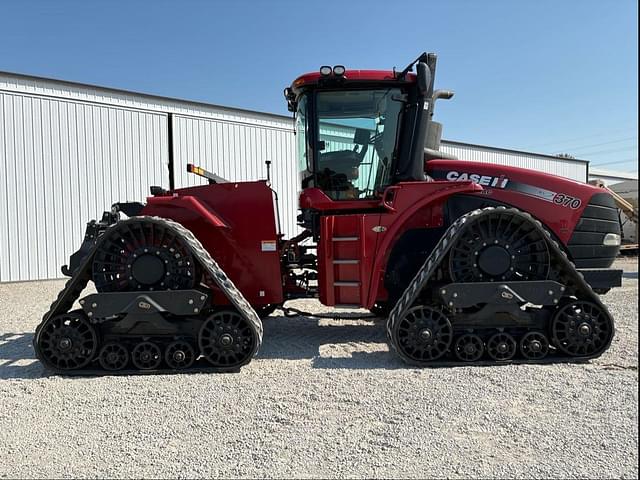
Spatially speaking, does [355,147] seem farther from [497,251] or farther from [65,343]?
[65,343]

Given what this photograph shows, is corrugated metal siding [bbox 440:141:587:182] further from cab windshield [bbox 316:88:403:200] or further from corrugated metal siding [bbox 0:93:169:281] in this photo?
cab windshield [bbox 316:88:403:200]

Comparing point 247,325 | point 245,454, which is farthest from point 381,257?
point 245,454

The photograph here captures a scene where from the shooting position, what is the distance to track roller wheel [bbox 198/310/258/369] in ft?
15.0

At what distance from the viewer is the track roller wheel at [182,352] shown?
15.0 ft

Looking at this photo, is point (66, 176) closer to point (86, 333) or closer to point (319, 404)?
point (86, 333)

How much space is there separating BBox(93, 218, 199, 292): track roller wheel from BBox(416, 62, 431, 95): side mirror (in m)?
2.88

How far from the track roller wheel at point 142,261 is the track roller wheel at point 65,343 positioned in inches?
17.6

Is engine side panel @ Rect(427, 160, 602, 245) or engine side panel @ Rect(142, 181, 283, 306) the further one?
engine side panel @ Rect(142, 181, 283, 306)

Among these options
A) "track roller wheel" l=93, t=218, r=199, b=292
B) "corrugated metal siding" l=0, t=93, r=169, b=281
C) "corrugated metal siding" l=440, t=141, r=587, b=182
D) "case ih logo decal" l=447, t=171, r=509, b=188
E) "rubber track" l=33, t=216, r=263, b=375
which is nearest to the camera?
"rubber track" l=33, t=216, r=263, b=375

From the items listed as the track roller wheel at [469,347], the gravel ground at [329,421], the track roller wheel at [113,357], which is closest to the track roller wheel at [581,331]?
the gravel ground at [329,421]

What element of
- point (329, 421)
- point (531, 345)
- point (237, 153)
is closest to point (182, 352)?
point (329, 421)

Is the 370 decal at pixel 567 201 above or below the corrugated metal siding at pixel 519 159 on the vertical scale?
below

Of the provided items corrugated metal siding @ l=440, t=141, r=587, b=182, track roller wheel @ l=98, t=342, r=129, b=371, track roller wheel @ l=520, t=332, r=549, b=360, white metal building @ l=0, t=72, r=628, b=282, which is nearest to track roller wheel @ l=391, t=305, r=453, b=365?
track roller wheel @ l=520, t=332, r=549, b=360

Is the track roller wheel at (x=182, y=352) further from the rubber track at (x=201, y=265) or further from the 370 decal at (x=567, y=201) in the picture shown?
the 370 decal at (x=567, y=201)
